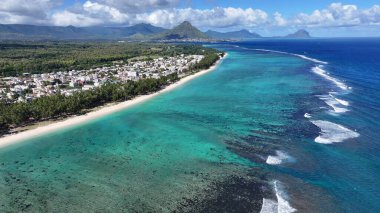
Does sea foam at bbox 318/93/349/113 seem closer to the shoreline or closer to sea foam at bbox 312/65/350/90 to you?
sea foam at bbox 312/65/350/90

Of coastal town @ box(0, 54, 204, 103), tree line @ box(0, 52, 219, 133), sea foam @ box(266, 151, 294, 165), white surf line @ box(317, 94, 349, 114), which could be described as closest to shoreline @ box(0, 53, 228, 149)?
tree line @ box(0, 52, 219, 133)

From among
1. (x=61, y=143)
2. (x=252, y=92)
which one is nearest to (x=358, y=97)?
(x=252, y=92)

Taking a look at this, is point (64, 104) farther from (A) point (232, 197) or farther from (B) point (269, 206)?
(B) point (269, 206)

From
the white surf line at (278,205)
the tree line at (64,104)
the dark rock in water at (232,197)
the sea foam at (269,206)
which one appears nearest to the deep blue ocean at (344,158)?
the white surf line at (278,205)

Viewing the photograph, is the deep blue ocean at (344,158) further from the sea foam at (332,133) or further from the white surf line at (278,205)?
the white surf line at (278,205)

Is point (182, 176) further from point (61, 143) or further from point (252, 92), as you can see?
point (252, 92)

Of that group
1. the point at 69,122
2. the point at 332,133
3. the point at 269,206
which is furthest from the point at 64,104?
the point at 332,133
